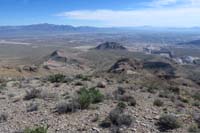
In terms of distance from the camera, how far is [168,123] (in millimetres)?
10062

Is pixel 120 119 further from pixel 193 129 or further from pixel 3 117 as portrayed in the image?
pixel 3 117

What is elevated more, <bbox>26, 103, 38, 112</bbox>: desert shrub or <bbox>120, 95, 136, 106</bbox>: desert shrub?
<bbox>120, 95, 136, 106</bbox>: desert shrub

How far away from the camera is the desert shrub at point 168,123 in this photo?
32.5 feet

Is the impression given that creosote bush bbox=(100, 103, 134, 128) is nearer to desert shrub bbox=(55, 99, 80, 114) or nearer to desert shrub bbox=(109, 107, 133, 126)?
desert shrub bbox=(109, 107, 133, 126)

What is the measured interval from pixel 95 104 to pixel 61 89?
5072mm

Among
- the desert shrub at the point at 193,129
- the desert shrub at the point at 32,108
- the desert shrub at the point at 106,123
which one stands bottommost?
the desert shrub at the point at 32,108

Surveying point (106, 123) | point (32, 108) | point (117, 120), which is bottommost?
point (32, 108)

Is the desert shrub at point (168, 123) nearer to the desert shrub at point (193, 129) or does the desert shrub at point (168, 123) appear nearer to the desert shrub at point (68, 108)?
the desert shrub at point (193, 129)

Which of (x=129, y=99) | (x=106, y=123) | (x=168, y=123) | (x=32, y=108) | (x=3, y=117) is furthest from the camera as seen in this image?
(x=129, y=99)

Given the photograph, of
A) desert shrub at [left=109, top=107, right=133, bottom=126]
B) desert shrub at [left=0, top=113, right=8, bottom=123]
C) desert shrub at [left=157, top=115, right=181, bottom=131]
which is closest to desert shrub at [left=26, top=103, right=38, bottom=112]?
desert shrub at [left=0, top=113, right=8, bottom=123]

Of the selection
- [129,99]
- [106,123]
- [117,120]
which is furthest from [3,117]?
[129,99]

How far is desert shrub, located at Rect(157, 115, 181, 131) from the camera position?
9914 mm

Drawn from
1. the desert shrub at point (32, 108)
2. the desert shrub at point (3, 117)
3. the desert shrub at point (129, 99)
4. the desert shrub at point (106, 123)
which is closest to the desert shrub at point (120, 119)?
the desert shrub at point (106, 123)

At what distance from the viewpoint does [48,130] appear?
988cm
